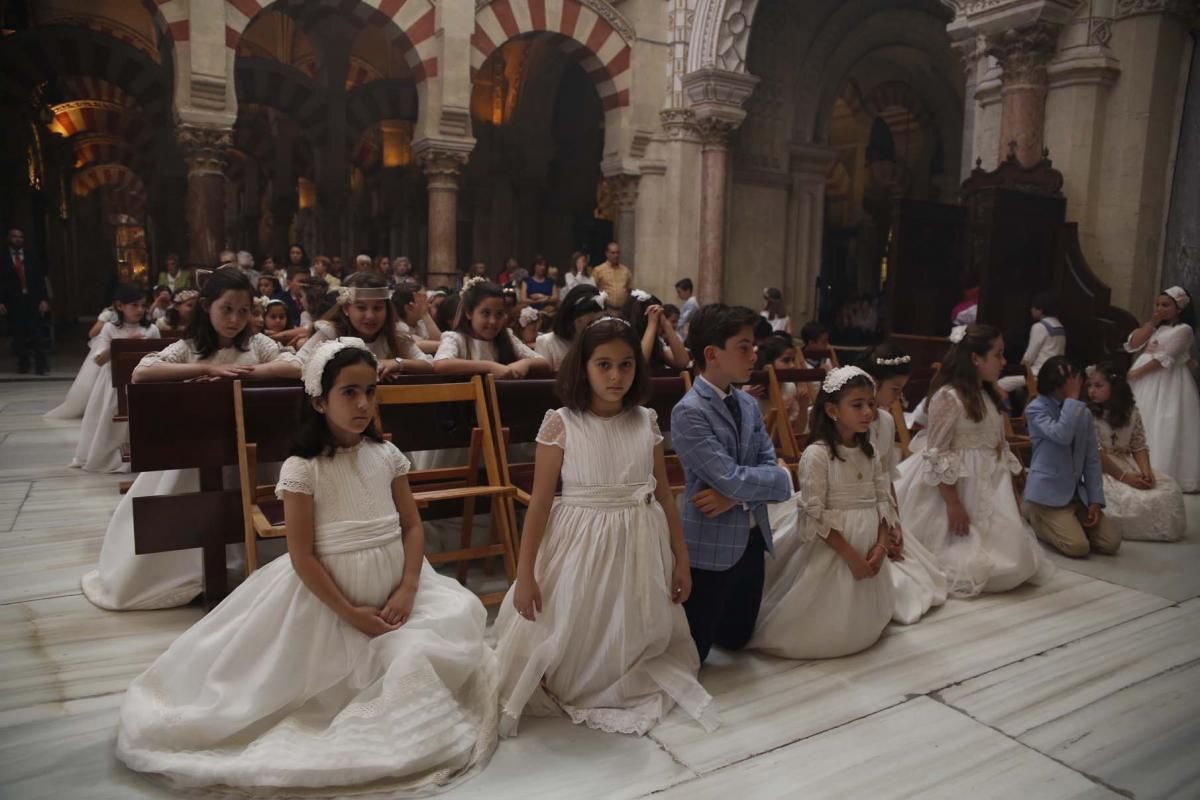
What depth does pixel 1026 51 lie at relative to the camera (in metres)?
7.11

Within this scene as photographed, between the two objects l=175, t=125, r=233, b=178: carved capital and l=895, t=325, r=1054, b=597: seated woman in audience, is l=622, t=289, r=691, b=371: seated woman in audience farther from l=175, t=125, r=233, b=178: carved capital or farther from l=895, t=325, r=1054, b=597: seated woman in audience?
l=175, t=125, r=233, b=178: carved capital

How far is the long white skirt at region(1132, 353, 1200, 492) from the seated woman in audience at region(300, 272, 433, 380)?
17.1ft

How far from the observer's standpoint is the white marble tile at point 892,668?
8.25 feet

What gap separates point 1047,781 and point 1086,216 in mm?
6335

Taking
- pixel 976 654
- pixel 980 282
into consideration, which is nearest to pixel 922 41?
pixel 980 282

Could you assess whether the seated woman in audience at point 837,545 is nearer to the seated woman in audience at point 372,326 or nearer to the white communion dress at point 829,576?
the white communion dress at point 829,576

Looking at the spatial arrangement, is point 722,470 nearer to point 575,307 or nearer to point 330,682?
point 330,682

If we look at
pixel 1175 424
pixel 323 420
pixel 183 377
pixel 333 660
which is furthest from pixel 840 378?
pixel 1175 424

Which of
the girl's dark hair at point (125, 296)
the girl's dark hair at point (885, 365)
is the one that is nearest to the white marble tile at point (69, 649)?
the girl's dark hair at point (885, 365)

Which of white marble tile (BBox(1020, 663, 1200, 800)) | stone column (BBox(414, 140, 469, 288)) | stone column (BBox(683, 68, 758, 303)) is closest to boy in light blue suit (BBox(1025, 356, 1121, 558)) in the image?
white marble tile (BBox(1020, 663, 1200, 800))

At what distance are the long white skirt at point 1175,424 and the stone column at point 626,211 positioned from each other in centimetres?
793

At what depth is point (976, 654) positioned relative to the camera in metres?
3.13

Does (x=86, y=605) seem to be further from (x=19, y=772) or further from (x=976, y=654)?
(x=976, y=654)

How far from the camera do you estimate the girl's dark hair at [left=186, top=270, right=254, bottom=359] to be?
3.53 metres
